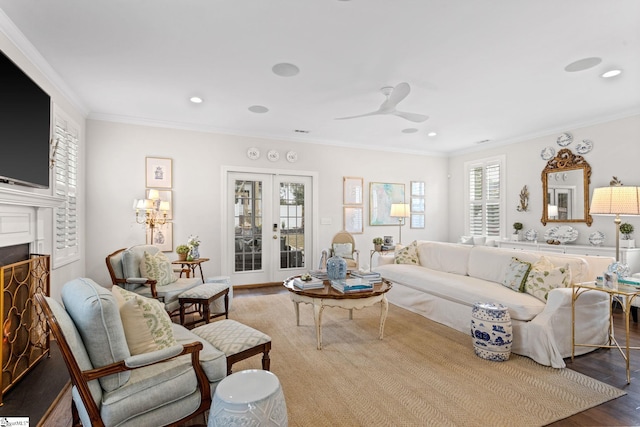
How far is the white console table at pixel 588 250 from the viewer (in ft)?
14.3

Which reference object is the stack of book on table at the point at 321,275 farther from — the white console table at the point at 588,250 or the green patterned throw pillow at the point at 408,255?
the white console table at the point at 588,250

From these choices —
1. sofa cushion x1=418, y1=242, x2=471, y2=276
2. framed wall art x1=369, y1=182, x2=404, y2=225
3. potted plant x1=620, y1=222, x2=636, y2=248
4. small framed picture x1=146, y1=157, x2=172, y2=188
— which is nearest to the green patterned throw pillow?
sofa cushion x1=418, y1=242, x2=471, y2=276

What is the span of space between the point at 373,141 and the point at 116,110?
442 cm

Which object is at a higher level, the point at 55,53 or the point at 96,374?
the point at 55,53

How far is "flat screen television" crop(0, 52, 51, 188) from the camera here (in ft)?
7.19

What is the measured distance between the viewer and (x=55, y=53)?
119 inches

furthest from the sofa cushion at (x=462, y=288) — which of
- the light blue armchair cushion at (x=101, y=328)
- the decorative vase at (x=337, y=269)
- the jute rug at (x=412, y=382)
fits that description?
the light blue armchair cushion at (x=101, y=328)

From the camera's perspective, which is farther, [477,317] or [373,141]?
[373,141]

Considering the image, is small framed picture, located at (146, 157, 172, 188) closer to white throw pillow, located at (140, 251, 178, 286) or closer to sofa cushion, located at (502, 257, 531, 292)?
white throw pillow, located at (140, 251, 178, 286)

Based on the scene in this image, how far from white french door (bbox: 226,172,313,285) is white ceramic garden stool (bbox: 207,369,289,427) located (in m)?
4.19

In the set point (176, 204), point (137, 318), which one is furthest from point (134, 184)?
point (137, 318)

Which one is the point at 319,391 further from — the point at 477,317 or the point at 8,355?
the point at 8,355

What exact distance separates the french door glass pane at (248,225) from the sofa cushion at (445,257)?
280cm

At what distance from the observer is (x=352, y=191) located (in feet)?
21.8
